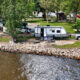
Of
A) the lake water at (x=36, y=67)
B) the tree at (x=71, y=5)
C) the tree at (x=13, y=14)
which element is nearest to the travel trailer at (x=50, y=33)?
the tree at (x=13, y=14)

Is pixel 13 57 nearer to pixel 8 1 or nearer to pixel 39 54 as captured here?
pixel 39 54

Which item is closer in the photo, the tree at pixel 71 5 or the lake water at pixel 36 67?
the lake water at pixel 36 67

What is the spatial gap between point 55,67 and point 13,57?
649cm

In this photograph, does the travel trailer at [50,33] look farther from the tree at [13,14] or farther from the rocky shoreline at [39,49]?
the tree at [13,14]

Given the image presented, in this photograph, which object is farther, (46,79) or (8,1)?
(8,1)

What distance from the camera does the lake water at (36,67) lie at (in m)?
17.9

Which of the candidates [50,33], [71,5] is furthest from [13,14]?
[71,5]

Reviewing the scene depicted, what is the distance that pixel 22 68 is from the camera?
66.0ft

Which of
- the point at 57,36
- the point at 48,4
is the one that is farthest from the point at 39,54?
the point at 48,4

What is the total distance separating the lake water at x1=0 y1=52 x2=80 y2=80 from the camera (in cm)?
1792

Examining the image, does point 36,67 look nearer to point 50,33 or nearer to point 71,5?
point 50,33

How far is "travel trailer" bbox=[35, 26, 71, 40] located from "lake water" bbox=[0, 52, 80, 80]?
7244 mm

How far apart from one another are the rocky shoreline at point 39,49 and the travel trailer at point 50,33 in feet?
9.36

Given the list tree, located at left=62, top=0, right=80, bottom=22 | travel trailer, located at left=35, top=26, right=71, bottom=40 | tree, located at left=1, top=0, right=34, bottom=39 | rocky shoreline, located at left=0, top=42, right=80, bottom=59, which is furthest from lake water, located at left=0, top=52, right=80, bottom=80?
tree, located at left=62, top=0, right=80, bottom=22
